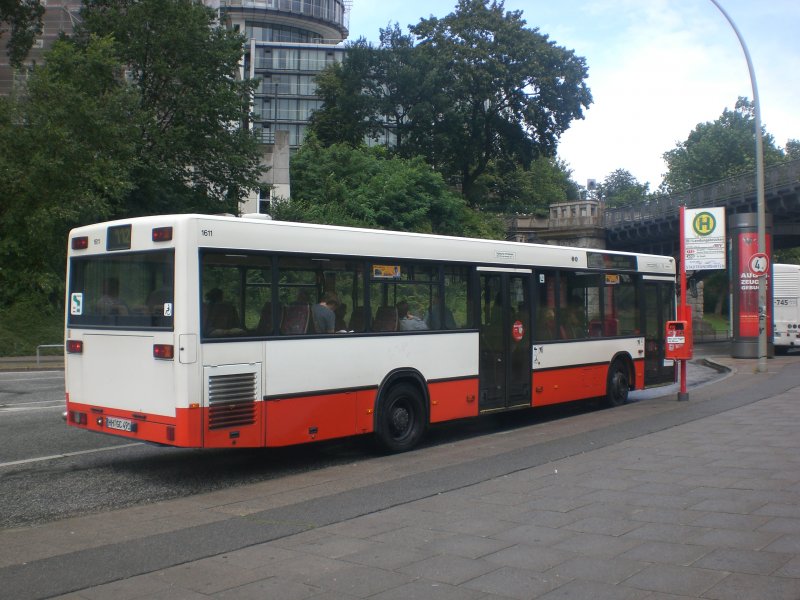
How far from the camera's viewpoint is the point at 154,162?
33.6m

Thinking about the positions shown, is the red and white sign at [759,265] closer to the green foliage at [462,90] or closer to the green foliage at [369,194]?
the green foliage at [369,194]

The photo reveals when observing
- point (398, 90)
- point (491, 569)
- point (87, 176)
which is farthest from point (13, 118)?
point (398, 90)

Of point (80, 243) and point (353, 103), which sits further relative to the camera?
point (353, 103)

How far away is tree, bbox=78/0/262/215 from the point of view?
34156 millimetres

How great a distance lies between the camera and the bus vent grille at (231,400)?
871 cm

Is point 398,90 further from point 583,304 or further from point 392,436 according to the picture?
point 392,436

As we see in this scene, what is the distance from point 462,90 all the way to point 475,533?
49.7 m

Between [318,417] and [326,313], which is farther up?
[326,313]

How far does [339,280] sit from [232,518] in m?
3.59

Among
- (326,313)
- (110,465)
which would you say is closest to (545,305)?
(326,313)

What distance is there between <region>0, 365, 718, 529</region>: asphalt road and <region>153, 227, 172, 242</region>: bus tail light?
8.32 ft

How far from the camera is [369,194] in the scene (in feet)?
133

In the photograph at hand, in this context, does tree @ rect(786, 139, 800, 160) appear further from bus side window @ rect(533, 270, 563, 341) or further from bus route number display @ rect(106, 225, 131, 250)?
bus route number display @ rect(106, 225, 131, 250)

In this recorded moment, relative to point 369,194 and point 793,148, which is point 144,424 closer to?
point 369,194
